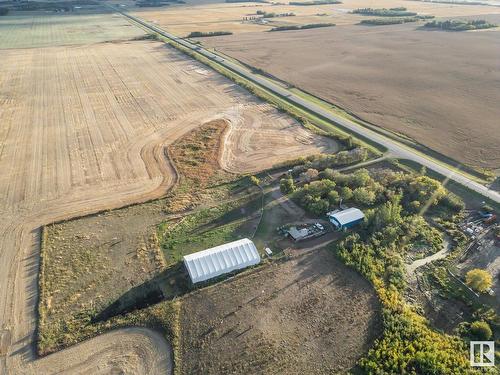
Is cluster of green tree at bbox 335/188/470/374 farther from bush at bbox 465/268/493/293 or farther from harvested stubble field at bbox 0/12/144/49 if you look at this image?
harvested stubble field at bbox 0/12/144/49

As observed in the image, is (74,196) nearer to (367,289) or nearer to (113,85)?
(367,289)

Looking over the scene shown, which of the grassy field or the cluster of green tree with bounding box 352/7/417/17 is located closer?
the grassy field

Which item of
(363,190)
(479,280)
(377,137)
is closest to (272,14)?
(377,137)

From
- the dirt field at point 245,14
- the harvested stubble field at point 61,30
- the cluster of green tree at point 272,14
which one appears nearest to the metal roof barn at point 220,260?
the harvested stubble field at point 61,30

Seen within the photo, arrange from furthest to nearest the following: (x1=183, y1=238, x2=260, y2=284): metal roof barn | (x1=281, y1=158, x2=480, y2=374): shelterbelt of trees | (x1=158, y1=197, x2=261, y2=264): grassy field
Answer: (x1=158, y1=197, x2=261, y2=264): grassy field
(x1=183, y1=238, x2=260, y2=284): metal roof barn
(x1=281, y1=158, x2=480, y2=374): shelterbelt of trees

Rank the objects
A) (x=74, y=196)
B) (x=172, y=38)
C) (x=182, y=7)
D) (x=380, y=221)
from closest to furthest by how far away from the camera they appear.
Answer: (x=380, y=221), (x=74, y=196), (x=172, y=38), (x=182, y=7)

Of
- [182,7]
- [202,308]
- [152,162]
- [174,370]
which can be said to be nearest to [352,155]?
[152,162]

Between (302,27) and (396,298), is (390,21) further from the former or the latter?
(396,298)

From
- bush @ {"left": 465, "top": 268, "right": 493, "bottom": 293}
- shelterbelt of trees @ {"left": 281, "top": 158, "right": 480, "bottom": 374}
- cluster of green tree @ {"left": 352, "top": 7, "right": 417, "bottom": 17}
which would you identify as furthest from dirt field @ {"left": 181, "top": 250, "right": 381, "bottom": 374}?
cluster of green tree @ {"left": 352, "top": 7, "right": 417, "bottom": 17}
